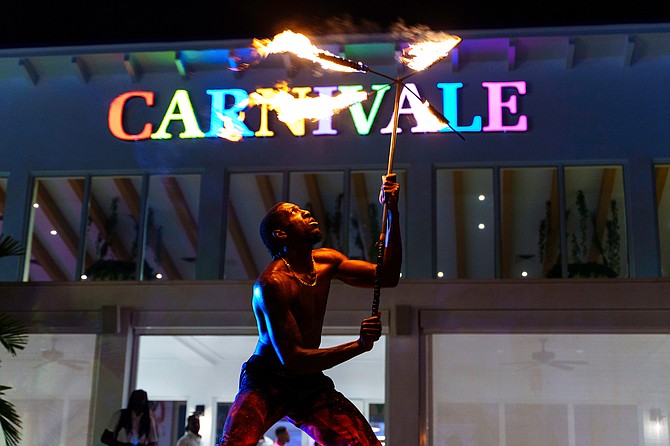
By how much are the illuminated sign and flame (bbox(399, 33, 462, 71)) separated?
25.9ft

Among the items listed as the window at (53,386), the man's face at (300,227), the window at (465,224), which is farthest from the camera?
the window at (53,386)

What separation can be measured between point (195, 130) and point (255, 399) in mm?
9748

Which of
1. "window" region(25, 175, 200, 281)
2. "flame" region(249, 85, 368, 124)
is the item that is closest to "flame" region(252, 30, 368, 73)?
"flame" region(249, 85, 368, 124)

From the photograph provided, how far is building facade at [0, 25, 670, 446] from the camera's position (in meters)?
12.6

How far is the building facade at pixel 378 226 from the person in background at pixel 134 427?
8.32 feet

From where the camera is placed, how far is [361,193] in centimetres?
1373

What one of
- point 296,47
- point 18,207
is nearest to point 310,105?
point 296,47

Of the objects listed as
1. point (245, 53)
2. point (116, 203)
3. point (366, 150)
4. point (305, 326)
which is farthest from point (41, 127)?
point (305, 326)

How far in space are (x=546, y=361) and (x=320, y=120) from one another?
177 inches

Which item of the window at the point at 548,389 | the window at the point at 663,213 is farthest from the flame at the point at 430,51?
the window at the point at 663,213

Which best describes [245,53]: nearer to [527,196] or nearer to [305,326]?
[527,196]

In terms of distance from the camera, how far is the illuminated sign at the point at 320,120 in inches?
533

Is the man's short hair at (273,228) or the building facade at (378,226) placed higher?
the building facade at (378,226)

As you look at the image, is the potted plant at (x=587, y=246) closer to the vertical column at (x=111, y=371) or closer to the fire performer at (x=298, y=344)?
the vertical column at (x=111, y=371)
